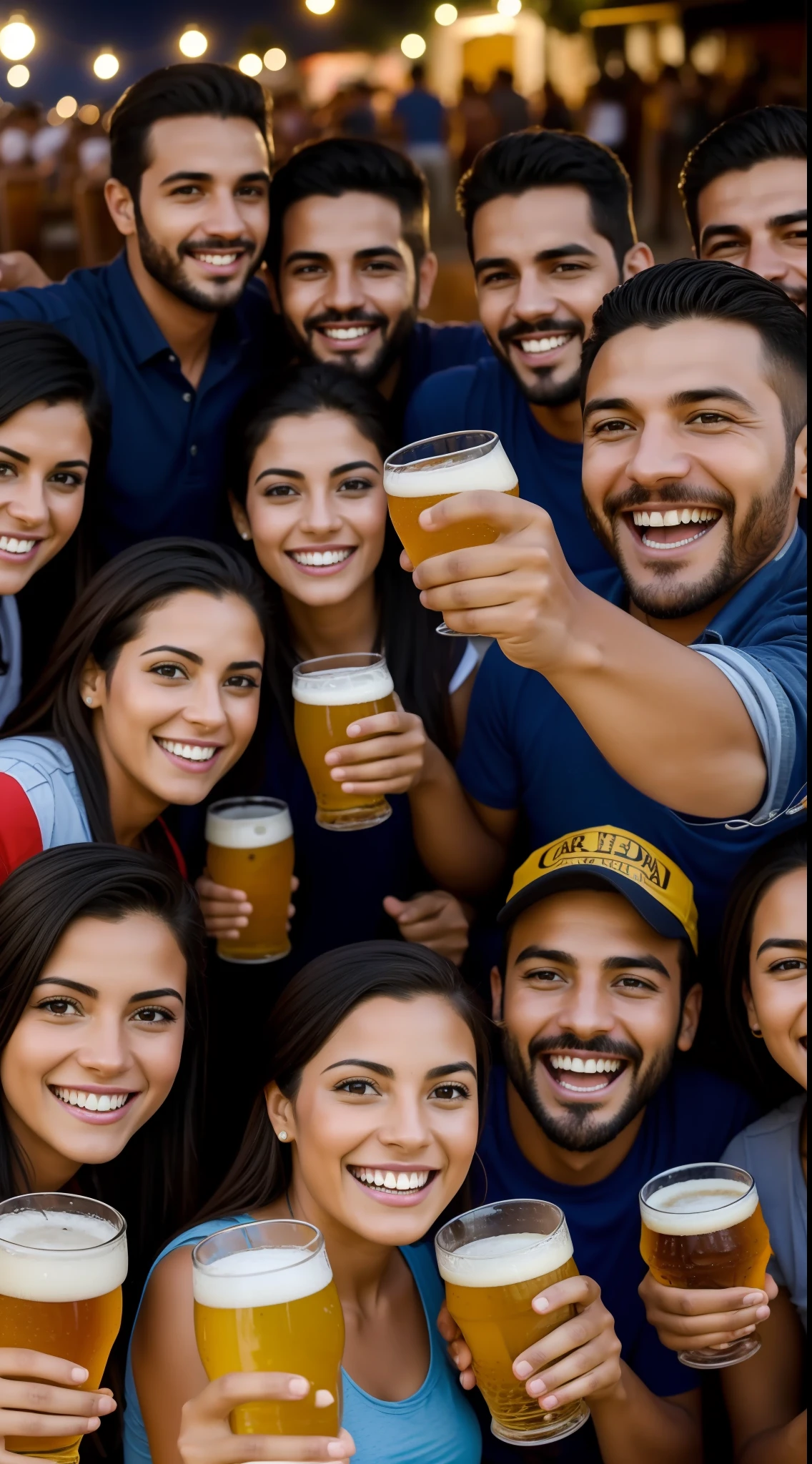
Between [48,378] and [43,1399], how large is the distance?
6.86 feet

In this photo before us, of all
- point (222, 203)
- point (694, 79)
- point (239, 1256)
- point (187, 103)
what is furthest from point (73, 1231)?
point (694, 79)

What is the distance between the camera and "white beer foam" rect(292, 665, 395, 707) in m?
2.87

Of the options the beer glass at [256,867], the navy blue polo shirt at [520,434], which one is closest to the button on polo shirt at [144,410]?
the navy blue polo shirt at [520,434]

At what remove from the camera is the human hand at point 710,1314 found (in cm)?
218

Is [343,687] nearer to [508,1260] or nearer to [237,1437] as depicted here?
[508,1260]

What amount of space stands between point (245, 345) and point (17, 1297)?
9.12 ft

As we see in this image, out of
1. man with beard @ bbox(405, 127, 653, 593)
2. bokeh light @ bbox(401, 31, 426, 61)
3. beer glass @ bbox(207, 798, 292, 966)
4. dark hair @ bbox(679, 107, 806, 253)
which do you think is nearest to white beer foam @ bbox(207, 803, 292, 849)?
beer glass @ bbox(207, 798, 292, 966)

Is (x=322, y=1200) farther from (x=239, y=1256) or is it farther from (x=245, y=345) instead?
(x=245, y=345)

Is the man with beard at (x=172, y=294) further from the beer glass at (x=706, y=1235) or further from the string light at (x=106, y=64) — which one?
the string light at (x=106, y=64)

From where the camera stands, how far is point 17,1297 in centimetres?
191

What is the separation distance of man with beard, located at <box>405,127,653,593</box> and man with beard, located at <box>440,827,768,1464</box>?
106 centimetres

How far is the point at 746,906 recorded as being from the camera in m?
2.66

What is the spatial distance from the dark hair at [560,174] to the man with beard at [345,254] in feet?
0.75

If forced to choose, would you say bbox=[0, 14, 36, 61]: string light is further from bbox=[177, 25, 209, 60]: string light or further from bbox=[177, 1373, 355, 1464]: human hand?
bbox=[177, 1373, 355, 1464]: human hand
